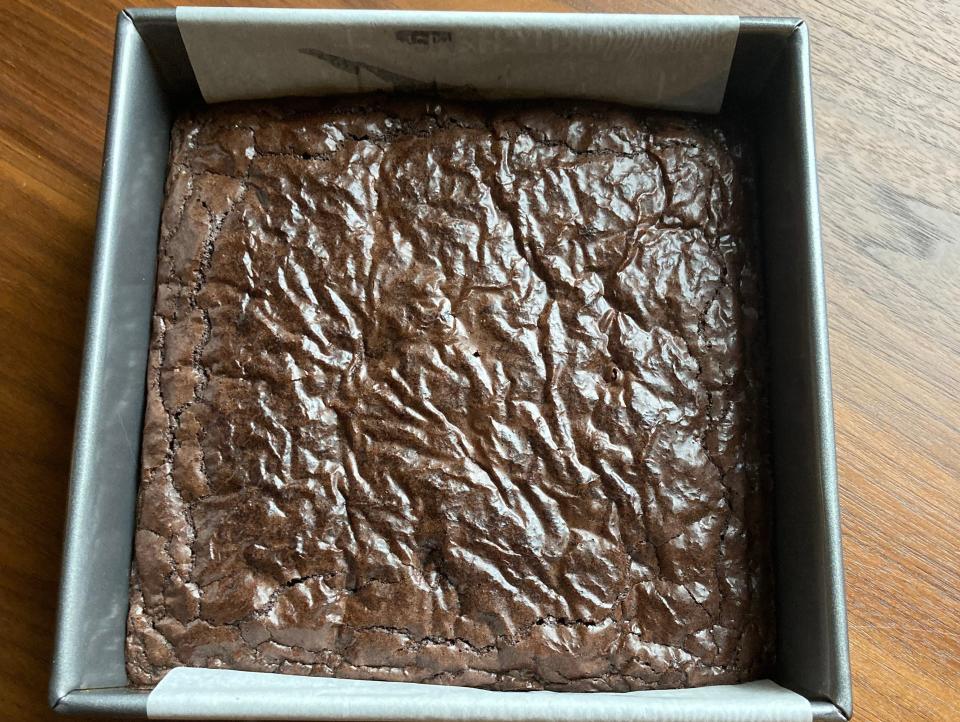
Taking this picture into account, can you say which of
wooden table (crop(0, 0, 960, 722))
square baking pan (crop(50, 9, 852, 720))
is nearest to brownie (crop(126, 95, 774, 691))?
square baking pan (crop(50, 9, 852, 720))

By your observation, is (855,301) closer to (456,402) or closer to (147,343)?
(456,402)

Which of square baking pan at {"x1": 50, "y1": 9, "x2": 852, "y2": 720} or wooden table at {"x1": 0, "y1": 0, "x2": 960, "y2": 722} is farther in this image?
wooden table at {"x1": 0, "y1": 0, "x2": 960, "y2": 722}

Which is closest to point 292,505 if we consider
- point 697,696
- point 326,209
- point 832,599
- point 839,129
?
point 326,209

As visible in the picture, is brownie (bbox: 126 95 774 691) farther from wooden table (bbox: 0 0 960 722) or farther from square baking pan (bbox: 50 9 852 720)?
wooden table (bbox: 0 0 960 722)
